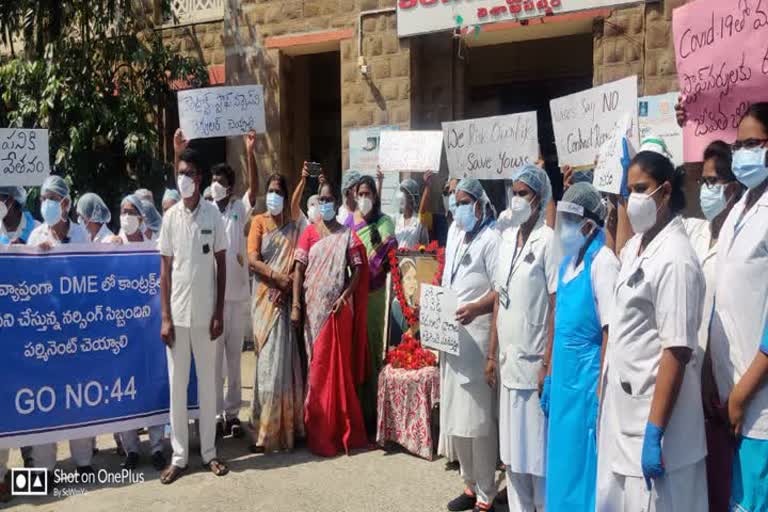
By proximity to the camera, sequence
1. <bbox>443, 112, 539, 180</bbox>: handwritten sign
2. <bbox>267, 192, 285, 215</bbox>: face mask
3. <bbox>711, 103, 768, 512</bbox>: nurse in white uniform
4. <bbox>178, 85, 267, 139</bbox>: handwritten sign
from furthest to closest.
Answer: <bbox>178, 85, 267, 139</bbox>: handwritten sign < <bbox>267, 192, 285, 215</bbox>: face mask < <bbox>443, 112, 539, 180</bbox>: handwritten sign < <bbox>711, 103, 768, 512</bbox>: nurse in white uniform

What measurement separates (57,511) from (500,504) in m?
2.85

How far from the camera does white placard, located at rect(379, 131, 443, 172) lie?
287 inches

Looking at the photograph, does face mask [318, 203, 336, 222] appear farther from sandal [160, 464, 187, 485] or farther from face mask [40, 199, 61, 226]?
sandal [160, 464, 187, 485]

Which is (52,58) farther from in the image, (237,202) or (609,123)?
(609,123)

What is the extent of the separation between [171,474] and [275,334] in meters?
1.29

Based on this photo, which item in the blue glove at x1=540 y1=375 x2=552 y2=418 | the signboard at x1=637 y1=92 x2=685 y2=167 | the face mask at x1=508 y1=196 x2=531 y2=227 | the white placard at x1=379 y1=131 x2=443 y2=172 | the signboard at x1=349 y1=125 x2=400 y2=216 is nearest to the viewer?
the blue glove at x1=540 y1=375 x2=552 y2=418

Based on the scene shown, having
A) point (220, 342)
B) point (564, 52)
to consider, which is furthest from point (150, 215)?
point (564, 52)

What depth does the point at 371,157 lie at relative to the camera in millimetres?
9562

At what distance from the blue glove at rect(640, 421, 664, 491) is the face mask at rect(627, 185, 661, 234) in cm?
78

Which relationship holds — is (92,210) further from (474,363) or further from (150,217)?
(474,363)

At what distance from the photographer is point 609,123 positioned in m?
4.34

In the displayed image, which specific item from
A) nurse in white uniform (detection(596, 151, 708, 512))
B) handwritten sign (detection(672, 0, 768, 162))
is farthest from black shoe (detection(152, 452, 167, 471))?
handwritten sign (detection(672, 0, 768, 162))

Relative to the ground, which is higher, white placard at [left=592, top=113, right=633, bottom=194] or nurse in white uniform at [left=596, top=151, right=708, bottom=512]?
white placard at [left=592, top=113, right=633, bottom=194]

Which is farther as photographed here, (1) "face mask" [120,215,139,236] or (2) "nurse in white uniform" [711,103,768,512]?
(1) "face mask" [120,215,139,236]
